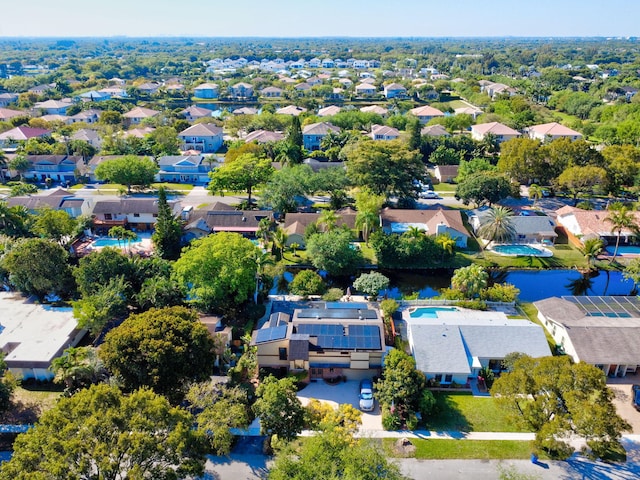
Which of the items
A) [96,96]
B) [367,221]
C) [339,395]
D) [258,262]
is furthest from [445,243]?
[96,96]

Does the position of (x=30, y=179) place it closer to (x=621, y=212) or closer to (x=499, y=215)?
(x=499, y=215)

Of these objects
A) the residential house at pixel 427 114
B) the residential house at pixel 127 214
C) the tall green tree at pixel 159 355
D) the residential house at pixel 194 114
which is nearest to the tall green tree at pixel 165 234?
the residential house at pixel 127 214

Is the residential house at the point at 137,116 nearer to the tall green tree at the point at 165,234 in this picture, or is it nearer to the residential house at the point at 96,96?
the residential house at the point at 96,96

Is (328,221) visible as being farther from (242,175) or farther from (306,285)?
(242,175)

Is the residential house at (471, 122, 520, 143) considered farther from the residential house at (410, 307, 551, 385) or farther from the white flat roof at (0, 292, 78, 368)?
the white flat roof at (0, 292, 78, 368)

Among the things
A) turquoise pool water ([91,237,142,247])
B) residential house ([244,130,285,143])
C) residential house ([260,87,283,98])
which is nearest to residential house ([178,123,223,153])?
residential house ([244,130,285,143])
